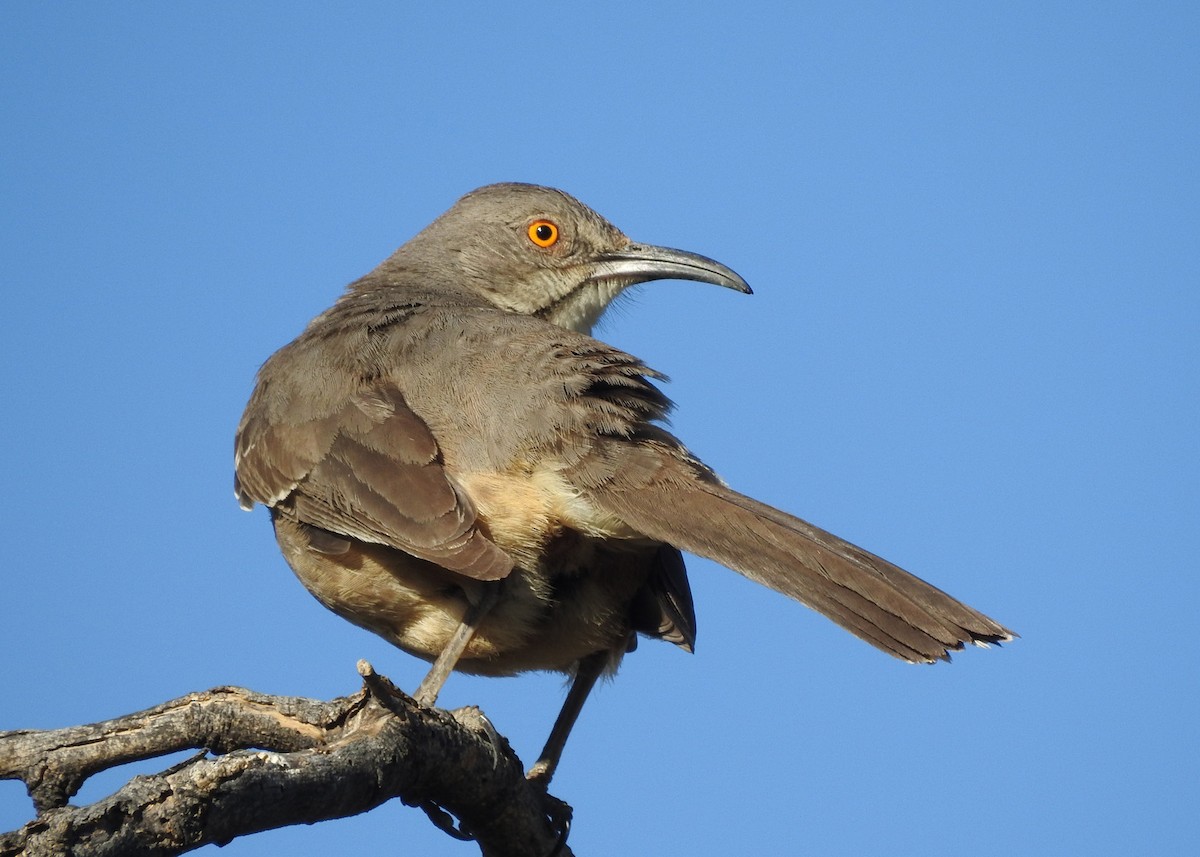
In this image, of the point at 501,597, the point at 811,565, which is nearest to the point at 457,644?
the point at 501,597

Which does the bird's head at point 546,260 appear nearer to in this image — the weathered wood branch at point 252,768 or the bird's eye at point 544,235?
the bird's eye at point 544,235

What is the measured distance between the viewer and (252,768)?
3322mm

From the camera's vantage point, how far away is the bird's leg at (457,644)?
4.89 meters

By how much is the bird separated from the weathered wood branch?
56 centimetres

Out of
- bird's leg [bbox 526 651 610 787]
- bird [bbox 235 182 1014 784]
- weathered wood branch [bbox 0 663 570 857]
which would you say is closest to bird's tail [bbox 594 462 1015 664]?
bird [bbox 235 182 1014 784]

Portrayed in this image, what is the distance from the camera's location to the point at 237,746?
3961 millimetres

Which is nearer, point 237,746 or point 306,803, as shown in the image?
point 306,803

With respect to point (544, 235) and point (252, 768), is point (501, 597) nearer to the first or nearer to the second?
point (252, 768)

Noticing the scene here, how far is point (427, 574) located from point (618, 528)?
0.75 metres

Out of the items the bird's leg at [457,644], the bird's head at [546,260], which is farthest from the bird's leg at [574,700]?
the bird's head at [546,260]

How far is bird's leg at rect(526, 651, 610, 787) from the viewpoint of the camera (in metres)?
5.69

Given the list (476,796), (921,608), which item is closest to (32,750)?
(476,796)

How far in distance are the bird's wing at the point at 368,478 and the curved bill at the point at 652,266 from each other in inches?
83.7

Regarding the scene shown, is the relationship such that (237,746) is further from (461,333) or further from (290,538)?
(461,333)
